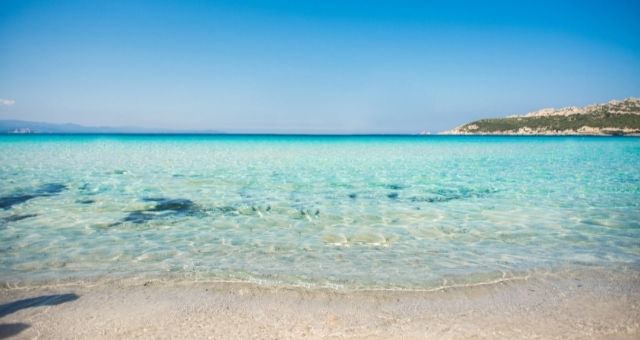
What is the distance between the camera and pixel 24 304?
393 centimetres

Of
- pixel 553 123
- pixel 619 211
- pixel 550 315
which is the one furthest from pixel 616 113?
pixel 550 315

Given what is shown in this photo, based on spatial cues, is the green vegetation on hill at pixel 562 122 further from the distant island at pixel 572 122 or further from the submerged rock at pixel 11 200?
the submerged rock at pixel 11 200

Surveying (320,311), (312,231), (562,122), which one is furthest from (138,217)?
(562,122)

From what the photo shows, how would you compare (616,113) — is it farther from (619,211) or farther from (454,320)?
(454,320)

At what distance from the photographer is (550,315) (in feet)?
12.2

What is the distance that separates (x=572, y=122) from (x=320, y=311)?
127 m

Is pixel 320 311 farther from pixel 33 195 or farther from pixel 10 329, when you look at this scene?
pixel 33 195

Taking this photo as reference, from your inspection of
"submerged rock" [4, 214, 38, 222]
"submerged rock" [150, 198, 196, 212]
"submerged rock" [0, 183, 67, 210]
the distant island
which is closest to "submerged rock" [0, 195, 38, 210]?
"submerged rock" [0, 183, 67, 210]

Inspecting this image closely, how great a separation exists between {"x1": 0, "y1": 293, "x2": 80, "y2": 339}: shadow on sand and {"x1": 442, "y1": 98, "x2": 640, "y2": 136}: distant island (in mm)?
111986

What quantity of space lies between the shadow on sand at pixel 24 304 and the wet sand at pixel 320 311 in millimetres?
11

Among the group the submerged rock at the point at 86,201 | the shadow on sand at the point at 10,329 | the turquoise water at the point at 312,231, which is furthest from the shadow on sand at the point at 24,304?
the submerged rock at the point at 86,201

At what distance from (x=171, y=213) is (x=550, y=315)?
7418mm

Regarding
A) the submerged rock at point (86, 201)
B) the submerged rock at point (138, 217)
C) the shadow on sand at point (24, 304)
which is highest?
the shadow on sand at point (24, 304)

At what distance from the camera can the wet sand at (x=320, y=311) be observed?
3.41m
